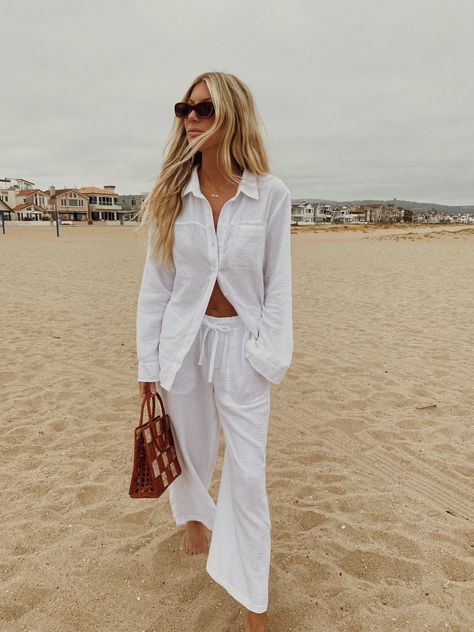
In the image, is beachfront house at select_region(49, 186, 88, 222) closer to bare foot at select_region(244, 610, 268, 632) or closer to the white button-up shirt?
the white button-up shirt

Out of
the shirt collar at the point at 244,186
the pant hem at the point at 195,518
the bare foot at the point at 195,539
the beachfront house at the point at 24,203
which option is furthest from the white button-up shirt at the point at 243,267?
the beachfront house at the point at 24,203

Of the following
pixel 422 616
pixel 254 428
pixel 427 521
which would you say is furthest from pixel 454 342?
pixel 254 428

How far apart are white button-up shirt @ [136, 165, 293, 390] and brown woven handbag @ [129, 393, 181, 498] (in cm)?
21

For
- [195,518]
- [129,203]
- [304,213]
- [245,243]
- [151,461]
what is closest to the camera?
[245,243]

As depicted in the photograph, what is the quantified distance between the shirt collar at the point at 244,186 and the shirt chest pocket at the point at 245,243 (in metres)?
0.12

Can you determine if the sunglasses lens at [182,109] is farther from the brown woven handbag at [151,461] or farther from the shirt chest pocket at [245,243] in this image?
the brown woven handbag at [151,461]

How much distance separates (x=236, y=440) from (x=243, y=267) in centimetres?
70

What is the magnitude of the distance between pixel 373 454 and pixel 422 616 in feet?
4.66

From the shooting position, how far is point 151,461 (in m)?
1.94

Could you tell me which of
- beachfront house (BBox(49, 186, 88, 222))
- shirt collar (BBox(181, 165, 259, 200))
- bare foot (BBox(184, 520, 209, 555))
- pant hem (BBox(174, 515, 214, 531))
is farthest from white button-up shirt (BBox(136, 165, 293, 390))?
beachfront house (BBox(49, 186, 88, 222))

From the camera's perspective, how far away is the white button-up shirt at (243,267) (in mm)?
1746

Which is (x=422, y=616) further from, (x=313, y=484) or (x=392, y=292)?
(x=392, y=292)

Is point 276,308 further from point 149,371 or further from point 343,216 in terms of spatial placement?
point 343,216

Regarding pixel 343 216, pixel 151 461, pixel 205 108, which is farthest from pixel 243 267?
pixel 343 216
